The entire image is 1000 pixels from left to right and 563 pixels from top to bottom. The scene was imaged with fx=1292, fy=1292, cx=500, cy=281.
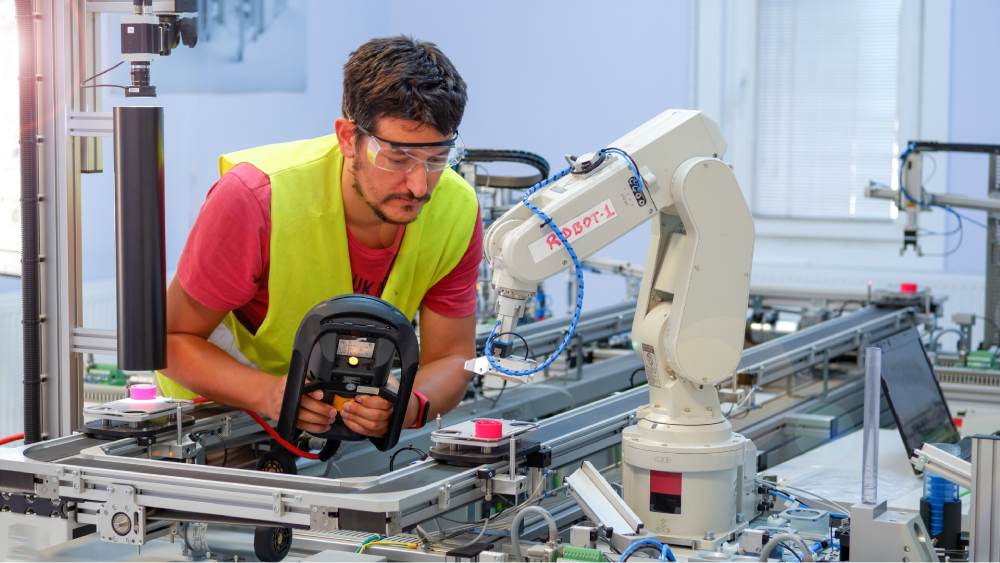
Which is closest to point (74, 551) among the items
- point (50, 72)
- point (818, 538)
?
point (50, 72)

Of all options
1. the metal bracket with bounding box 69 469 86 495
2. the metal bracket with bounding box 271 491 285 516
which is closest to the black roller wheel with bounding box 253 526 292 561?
the metal bracket with bounding box 271 491 285 516

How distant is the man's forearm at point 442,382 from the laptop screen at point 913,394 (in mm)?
889

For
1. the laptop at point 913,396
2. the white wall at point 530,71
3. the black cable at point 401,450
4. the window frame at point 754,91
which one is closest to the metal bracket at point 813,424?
the laptop at point 913,396

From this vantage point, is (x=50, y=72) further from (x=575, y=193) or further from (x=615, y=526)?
(x=615, y=526)

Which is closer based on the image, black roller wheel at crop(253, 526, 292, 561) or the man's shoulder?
black roller wheel at crop(253, 526, 292, 561)

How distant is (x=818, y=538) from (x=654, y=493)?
0.25 meters

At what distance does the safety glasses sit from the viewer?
2.03m

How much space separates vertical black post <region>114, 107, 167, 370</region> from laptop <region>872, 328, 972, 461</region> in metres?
1.47

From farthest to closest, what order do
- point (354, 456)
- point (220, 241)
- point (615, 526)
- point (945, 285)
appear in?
point (945, 285)
point (354, 456)
point (220, 241)
point (615, 526)

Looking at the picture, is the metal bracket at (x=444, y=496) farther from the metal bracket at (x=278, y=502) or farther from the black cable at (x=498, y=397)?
the black cable at (x=498, y=397)

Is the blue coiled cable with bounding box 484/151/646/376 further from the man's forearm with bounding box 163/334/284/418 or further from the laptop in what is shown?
the laptop

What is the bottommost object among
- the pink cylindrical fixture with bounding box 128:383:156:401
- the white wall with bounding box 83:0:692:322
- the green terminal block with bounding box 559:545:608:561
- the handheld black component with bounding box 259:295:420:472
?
the green terminal block with bounding box 559:545:608:561

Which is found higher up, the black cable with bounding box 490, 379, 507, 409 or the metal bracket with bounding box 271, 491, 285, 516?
the metal bracket with bounding box 271, 491, 285, 516

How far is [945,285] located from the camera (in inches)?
246
